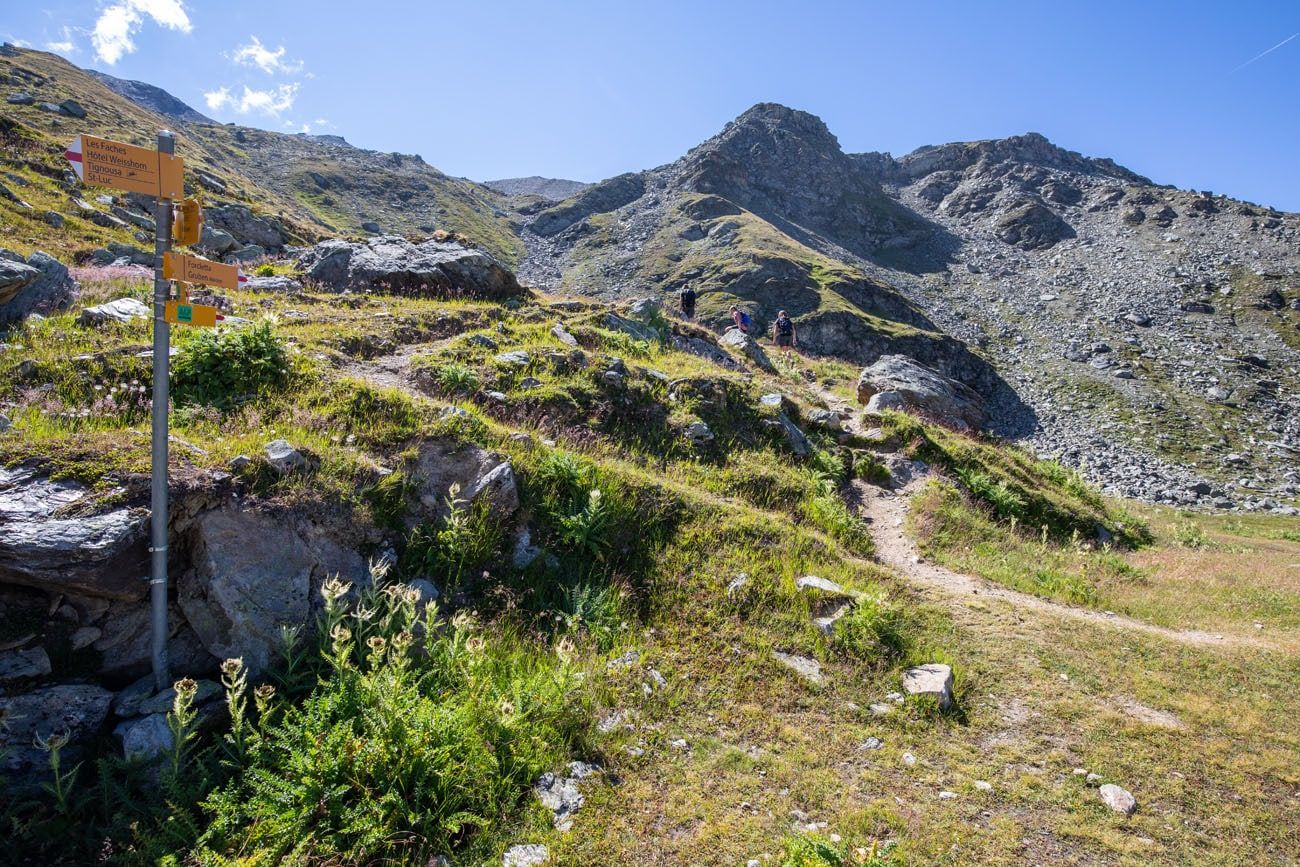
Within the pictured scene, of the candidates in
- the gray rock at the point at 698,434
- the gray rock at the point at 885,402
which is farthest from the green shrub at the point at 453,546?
the gray rock at the point at 885,402

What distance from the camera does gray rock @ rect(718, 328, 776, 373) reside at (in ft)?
85.0

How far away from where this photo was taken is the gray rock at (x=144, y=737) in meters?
5.11

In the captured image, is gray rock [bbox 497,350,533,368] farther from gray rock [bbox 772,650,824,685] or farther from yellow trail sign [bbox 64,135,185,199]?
gray rock [bbox 772,650,824,685]

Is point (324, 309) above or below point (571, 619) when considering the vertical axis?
above

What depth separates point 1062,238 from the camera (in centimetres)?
10125

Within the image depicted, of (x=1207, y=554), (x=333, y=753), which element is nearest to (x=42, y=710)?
(x=333, y=753)

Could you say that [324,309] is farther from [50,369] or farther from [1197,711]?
[1197,711]

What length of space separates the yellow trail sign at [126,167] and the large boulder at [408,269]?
15311 millimetres

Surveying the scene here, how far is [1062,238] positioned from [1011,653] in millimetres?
121220

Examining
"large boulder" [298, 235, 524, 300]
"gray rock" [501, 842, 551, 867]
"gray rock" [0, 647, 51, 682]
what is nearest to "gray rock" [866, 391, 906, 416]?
"large boulder" [298, 235, 524, 300]

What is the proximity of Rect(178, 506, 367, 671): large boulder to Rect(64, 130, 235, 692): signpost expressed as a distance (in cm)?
57

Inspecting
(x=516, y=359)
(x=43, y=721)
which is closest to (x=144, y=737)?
(x=43, y=721)

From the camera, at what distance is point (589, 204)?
128125 mm

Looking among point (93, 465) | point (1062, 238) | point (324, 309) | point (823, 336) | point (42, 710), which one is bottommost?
point (42, 710)
